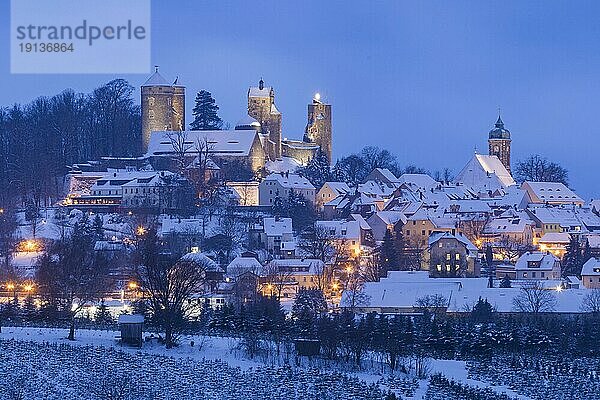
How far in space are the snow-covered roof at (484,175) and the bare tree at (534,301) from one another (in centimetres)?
3930

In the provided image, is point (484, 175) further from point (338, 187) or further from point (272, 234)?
point (272, 234)

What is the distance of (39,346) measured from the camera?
2945 cm

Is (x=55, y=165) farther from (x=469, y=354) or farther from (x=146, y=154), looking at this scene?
(x=469, y=354)

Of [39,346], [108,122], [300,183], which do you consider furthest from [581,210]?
[39,346]

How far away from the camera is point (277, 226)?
199 ft

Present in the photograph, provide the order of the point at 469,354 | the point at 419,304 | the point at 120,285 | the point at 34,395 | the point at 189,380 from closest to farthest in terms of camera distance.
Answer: the point at 34,395
the point at 189,380
the point at 469,354
the point at 419,304
the point at 120,285

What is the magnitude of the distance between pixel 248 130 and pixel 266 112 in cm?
687

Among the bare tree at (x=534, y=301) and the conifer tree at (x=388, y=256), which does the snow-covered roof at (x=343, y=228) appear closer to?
the conifer tree at (x=388, y=256)

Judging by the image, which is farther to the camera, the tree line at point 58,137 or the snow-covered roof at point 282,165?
the snow-covered roof at point 282,165

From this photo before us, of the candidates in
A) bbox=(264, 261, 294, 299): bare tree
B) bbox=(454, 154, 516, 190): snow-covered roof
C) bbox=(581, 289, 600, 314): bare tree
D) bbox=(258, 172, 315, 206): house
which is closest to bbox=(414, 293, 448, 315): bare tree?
bbox=(581, 289, 600, 314): bare tree

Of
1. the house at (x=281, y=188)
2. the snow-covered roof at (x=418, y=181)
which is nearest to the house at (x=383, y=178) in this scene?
the snow-covered roof at (x=418, y=181)

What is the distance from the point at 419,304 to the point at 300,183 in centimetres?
2934

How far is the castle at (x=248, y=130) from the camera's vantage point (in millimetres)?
78125

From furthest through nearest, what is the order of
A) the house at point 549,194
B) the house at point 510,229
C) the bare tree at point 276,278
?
the house at point 549,194 → the house at point 510,229 → the bare tree at point 276,278
